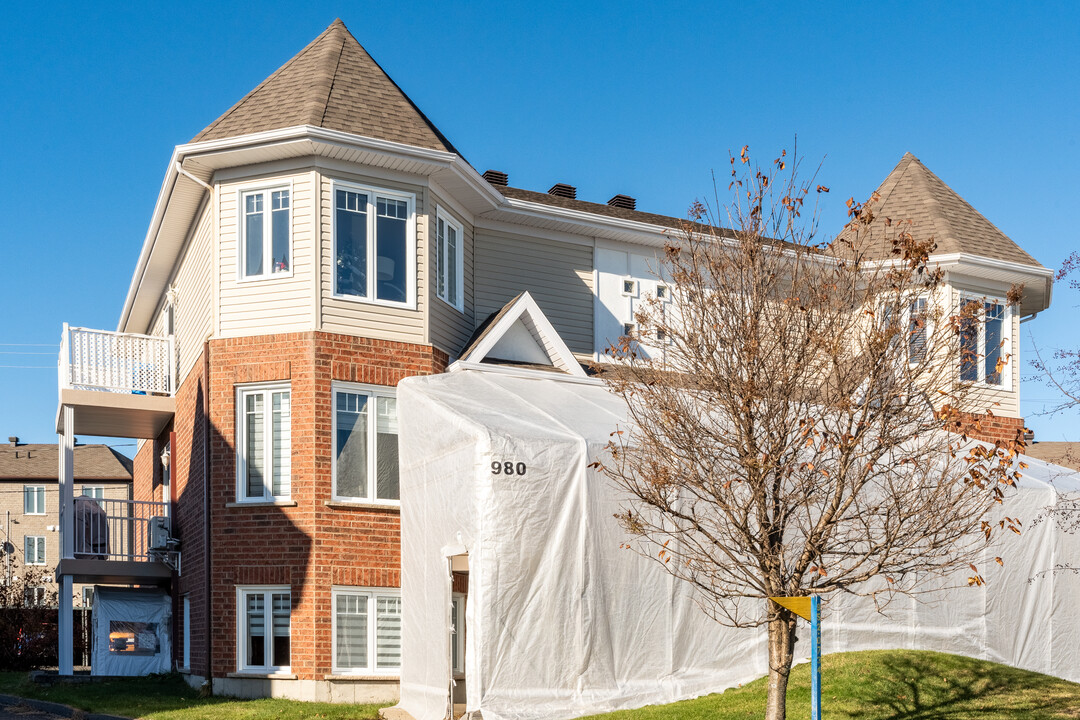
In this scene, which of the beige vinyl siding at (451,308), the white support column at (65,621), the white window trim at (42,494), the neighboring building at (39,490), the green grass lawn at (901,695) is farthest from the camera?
the white window trim at (42,494)

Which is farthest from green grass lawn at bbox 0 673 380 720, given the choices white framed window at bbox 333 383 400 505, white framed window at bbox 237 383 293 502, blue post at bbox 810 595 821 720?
blue post at bbox 810 595 821 720

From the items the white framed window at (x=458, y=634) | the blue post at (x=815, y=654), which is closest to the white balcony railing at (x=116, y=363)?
the white framed window at (x=458, y=634)

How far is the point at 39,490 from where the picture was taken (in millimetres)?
54156

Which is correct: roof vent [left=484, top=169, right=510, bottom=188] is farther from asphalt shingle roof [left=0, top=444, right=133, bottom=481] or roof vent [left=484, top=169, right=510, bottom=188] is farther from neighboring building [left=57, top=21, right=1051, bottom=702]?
asphalt shingle roof [left=0, top=444, right=133, bottom=481]

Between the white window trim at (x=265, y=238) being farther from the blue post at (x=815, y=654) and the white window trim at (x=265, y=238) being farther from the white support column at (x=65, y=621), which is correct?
the blue post at (x=815, y=654)

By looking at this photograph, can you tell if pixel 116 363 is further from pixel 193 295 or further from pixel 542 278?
pixel 542 278

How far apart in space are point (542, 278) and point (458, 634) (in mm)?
7752

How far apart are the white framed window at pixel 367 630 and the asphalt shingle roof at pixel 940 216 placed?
12.2m

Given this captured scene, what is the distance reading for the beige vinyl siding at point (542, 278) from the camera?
20.5m

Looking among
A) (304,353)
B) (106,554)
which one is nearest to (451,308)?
(304,353)

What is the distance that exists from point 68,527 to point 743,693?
11641mm

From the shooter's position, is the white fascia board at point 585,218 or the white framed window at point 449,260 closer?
the white framed window at point 449,260

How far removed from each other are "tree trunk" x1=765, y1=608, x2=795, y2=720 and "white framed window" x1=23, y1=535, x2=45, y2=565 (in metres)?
50.3

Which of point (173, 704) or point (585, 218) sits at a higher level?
point (585, 218)
